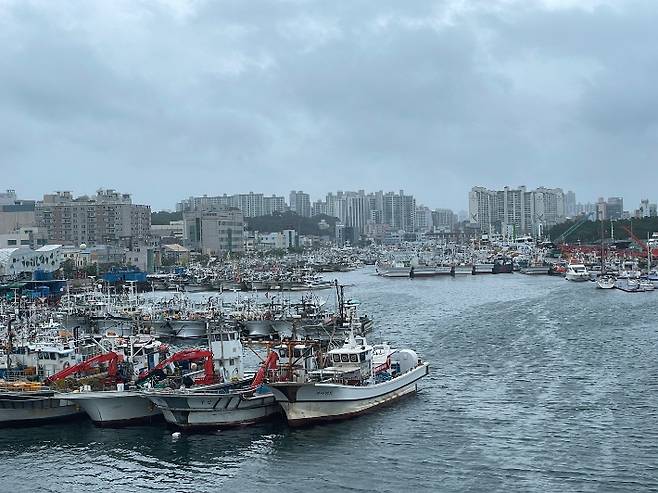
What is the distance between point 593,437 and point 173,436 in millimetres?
8491

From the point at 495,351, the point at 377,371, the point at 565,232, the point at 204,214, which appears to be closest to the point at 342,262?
the point at 204,214

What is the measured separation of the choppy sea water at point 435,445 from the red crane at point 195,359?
1.30 metres

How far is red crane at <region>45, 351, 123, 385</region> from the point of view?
2038 cm

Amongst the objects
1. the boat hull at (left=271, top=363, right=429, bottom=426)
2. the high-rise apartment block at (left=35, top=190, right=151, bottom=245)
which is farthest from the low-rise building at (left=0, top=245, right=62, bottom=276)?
the boat hull at (left=271, top=363, right=429, bottom=426)

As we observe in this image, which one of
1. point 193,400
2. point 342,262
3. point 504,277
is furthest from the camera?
point 342,262

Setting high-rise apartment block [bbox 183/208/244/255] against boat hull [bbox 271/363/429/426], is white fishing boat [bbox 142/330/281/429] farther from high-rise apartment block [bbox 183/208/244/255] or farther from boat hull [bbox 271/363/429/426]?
high-rise apartment block [bbox 183/208/244/255]

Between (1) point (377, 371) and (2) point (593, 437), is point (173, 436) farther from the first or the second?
(2) point (593, 437)

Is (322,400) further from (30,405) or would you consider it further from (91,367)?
(30,405)

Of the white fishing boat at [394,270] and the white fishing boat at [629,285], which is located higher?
the white fishing boat at [394,270]

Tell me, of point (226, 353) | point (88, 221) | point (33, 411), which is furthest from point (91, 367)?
point (88, 221)

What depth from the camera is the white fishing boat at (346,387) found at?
61.6 ft

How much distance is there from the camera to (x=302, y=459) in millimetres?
17016

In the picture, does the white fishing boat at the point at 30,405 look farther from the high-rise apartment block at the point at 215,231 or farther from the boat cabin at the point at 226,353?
the high-rise apartment block at the point at 215,231

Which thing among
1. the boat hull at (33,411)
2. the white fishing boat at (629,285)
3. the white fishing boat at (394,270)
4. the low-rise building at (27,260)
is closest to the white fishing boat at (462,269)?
the white fishing boat at (394,270)
